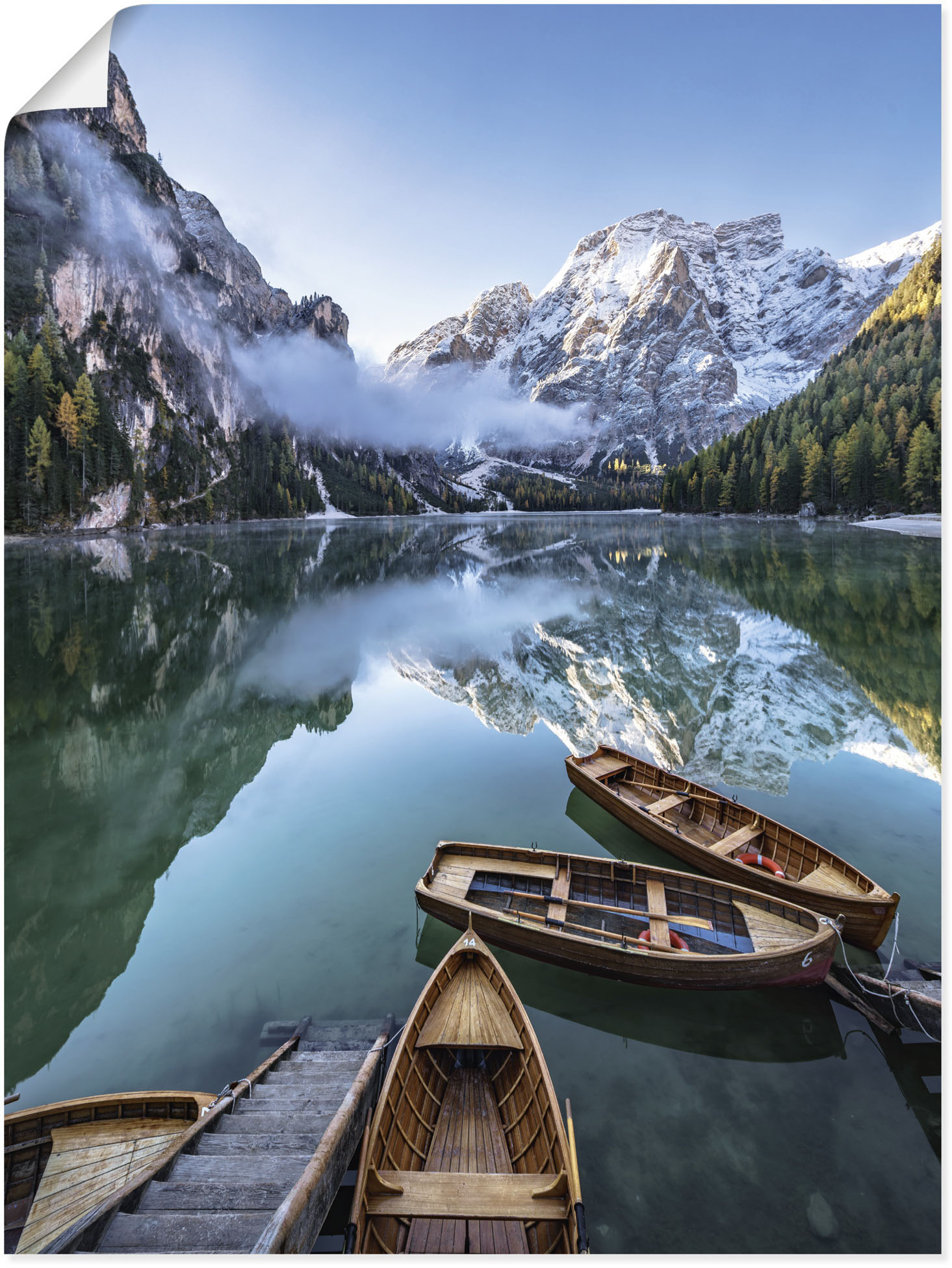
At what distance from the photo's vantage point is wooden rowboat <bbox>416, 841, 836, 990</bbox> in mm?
8906

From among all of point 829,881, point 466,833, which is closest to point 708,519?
point 466,833

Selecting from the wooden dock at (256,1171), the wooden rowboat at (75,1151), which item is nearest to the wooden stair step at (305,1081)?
the wooden dock at (256,1171)

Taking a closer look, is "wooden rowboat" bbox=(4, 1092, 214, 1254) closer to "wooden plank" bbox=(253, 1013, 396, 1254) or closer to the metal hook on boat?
the metal hook on boat

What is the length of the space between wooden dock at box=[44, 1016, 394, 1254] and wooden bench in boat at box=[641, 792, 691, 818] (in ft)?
24.9

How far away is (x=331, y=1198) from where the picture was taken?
5629 millimetres

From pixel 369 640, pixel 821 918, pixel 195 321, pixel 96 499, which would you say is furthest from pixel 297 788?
pixel 195 321

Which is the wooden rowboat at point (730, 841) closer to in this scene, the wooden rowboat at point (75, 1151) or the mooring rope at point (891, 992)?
the mooring rope at point (891, 992)

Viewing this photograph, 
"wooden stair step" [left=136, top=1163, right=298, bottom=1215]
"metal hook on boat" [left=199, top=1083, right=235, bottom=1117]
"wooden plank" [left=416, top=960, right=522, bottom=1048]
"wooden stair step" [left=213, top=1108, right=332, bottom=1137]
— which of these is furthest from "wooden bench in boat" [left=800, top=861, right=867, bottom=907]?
"metal hook on boat" [left=199, top=1083, right=235, bottom=1117]

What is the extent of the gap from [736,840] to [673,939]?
3.18m

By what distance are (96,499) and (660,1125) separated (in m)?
107

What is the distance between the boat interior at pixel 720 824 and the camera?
1066cm

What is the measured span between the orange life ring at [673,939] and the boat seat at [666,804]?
11.9 feet

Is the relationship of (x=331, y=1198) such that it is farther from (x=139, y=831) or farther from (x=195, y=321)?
(x=195, y=321)

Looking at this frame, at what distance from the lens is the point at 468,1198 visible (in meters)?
5.63
